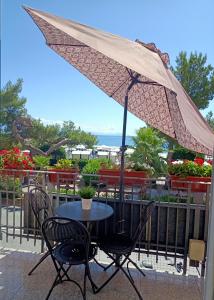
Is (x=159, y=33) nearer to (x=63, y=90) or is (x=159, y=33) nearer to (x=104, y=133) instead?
(x=63, y=90)

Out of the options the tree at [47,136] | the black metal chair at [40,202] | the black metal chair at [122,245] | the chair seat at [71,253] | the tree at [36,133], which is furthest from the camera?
the tree at [47,136]

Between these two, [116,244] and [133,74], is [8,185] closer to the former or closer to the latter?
[116,244]

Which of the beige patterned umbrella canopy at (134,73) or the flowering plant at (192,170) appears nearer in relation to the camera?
the beige patterned umbrella canopy at (134,73)

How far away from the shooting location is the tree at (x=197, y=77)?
12.2 metres

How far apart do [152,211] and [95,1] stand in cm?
338

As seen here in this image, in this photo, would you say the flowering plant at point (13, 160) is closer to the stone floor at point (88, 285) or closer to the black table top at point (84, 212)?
the stone floor at point (88, 285)

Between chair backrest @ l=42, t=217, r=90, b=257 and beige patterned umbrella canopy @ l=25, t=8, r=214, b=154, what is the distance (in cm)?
112

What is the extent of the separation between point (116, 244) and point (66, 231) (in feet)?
1.85

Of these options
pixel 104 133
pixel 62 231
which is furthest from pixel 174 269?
pixel 104 133

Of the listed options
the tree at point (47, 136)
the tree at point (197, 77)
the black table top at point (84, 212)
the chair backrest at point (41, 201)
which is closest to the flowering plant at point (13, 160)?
the chair backrest at point (41, 201)

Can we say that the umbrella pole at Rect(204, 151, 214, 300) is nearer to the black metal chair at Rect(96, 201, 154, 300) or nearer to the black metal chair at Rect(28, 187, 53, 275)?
the black metal chair at Rect(96, 201, 154, 300)

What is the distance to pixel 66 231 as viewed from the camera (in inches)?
84.2

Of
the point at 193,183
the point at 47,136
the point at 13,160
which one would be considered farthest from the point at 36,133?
the point at 193,183

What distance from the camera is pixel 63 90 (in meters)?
27.0
